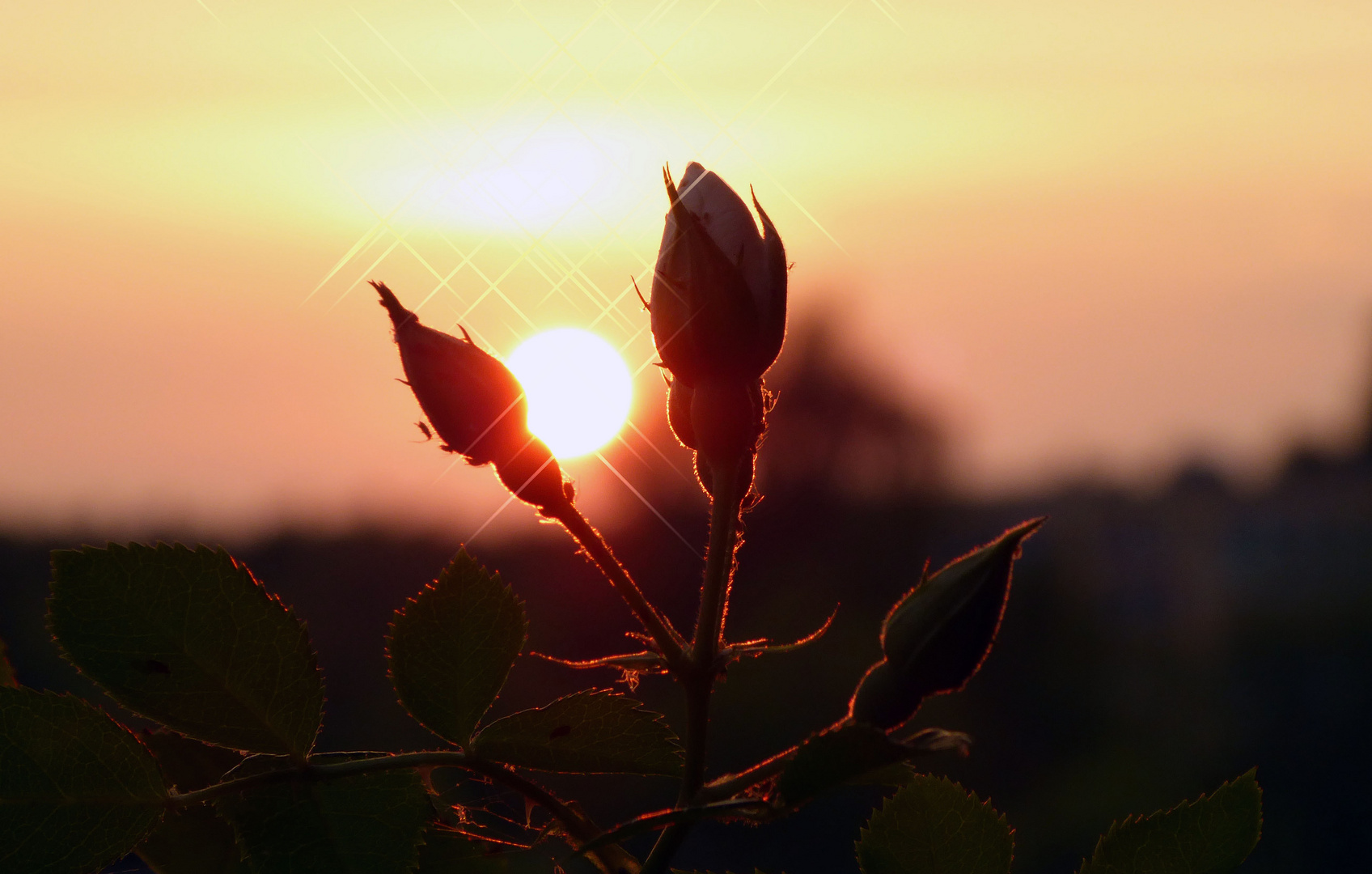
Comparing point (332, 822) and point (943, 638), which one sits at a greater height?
point (943, 638)

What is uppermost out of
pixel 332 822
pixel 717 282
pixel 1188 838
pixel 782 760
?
pixel 717 282

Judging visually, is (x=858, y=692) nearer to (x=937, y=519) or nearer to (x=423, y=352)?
(x=423, y=352)

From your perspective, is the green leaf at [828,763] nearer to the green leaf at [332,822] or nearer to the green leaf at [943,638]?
the green leaf at [943,638]

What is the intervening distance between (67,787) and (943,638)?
61 centimetres

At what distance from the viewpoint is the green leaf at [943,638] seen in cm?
73

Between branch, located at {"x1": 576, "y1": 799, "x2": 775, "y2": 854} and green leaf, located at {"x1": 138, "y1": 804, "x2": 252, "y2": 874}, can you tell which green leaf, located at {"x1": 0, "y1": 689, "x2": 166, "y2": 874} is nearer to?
green leaf, located at {"x1": 138, "y1": 804, "x2": 252, "y2": 874}

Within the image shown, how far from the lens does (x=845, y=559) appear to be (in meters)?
15.9

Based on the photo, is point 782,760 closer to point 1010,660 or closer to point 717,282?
point 717,282

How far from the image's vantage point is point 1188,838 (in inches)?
32.1

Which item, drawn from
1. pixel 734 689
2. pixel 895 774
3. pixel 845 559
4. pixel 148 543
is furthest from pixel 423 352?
pixel 845 559

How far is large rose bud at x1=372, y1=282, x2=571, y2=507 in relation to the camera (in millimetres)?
851

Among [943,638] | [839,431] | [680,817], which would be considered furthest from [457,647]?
[839,431]

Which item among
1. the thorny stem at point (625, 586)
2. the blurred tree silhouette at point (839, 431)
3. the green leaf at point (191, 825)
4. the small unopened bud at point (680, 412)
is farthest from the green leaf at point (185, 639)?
the blurred tree silhouette at point (839, 431)

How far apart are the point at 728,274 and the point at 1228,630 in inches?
701
